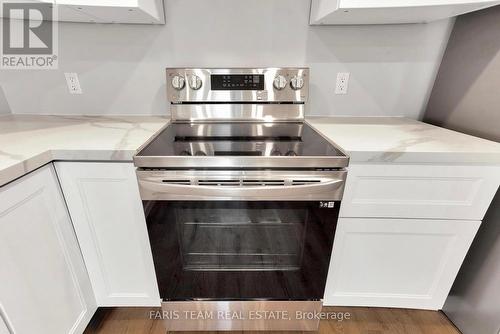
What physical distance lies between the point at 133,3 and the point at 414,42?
1400mm

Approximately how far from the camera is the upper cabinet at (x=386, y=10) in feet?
2.98

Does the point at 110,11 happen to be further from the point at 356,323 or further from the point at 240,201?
the point at 356,323

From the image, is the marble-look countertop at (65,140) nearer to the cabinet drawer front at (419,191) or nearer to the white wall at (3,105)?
the white wall at (3,105)

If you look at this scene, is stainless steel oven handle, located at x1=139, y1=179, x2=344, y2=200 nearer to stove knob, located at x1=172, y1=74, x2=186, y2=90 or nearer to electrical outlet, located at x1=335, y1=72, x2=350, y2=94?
stove knob, located at x1=172, y1=74, x2=186, y2=90

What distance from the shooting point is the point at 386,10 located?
97 cm

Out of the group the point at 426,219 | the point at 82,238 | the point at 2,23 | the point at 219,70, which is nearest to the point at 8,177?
the point at 82,238

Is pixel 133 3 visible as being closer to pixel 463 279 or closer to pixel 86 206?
pixel 86 206

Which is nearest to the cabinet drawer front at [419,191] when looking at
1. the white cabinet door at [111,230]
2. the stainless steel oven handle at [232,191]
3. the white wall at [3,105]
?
the stainless steel oven handle at [232,191]

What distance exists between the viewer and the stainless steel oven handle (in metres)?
0.81

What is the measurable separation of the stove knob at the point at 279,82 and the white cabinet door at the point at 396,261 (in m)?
0.74

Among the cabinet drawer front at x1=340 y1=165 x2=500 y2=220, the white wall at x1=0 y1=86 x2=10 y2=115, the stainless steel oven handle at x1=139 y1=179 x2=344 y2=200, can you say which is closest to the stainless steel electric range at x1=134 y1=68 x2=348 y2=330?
the stainless steel oven handle at x1=139 y1=179 x2=344 y2=200

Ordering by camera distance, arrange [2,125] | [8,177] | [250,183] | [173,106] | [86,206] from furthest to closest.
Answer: [173,106], [2,125], [86,206], [250,183], [8,177]

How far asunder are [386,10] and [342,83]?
43 cm

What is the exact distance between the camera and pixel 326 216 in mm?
891
